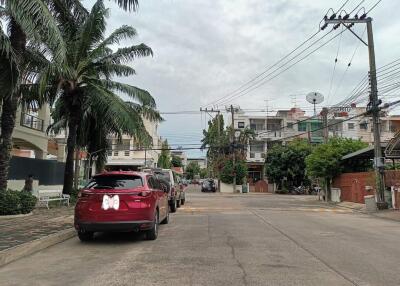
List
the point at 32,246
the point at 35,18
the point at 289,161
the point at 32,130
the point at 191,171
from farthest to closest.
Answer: the point at 191,171, the point at 289,161, the point at 32,130, the point at 35,18, the point at 32,246

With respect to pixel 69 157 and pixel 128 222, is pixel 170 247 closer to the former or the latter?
pixel 128 222

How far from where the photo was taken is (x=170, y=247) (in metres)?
11.3

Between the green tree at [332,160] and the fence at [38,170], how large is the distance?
18.0 meters

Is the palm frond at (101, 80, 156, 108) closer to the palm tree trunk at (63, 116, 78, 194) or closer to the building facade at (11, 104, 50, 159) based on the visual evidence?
the palm tree trunk at (63, 116, 78, 194)

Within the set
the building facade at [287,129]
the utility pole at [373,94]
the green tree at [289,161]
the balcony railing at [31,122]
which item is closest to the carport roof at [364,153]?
the utility pole at [373,94]

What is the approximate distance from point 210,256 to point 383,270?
3279 millimetres

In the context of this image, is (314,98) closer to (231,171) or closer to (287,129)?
(231,171)

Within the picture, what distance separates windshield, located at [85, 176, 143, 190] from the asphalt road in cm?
138

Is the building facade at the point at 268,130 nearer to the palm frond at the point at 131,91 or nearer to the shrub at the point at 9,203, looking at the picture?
the palm frond at the point at 131,91

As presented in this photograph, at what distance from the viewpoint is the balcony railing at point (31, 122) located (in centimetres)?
3052

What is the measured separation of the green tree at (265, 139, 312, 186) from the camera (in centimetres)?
5741

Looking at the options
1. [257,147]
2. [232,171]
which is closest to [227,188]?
[232,171]

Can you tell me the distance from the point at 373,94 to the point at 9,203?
19.1 m

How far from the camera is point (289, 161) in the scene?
57875mm
